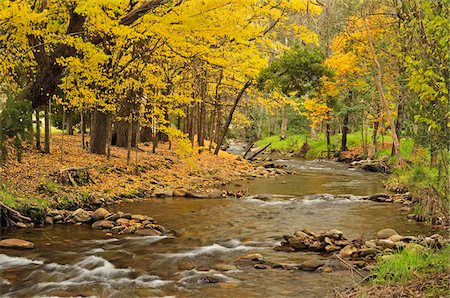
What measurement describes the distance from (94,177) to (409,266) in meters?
10.6

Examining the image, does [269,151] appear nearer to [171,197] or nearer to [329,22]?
[329,22]

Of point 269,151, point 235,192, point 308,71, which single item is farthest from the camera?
point 269,151

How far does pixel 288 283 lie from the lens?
6.89 m

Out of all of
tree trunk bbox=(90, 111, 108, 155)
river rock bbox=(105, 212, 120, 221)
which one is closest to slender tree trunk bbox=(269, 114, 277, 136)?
tree trunk bbox=(90, 111, 108, 155)

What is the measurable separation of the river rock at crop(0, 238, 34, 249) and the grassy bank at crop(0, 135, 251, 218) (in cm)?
161

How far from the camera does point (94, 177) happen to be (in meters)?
14.3

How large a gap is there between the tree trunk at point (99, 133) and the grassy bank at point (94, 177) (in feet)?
1.62

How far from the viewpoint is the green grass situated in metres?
5.64

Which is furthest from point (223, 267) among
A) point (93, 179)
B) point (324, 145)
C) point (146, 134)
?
point (324, 145)

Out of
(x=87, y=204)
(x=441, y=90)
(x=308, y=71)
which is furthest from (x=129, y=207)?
(x=308, y=71)

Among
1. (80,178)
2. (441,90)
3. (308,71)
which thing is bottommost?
(80,178)

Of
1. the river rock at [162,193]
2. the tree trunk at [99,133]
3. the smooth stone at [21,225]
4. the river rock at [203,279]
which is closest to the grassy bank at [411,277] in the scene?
the river rock at [203,279]

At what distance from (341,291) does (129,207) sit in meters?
8.03

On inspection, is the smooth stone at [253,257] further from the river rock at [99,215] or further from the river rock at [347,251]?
the river rock at [99,215]
